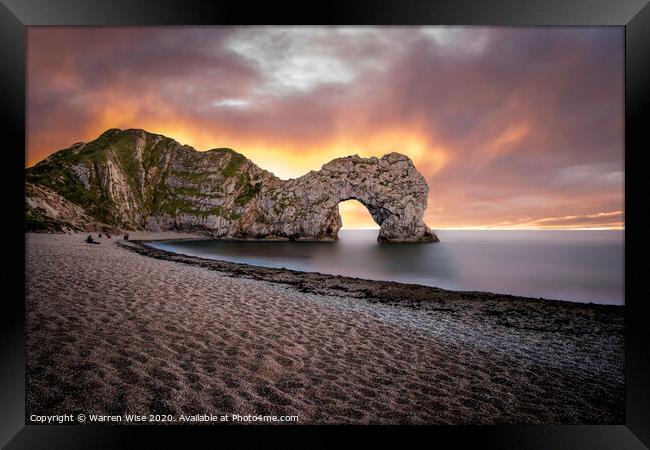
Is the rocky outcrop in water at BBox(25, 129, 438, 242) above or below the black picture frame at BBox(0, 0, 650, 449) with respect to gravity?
above

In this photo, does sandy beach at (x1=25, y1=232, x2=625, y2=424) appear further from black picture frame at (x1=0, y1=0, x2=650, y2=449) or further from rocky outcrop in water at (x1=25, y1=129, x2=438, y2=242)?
rocky outcrop in water at (x1=25, y1=129, x2=438, y2=242)

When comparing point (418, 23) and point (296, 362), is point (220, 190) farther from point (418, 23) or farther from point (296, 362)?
point (418, 23)

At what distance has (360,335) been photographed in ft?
19.0

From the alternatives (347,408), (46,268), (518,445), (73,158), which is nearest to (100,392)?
(347,408)

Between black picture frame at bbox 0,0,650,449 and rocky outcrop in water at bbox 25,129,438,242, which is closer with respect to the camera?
black picture frame at bbox 0,0,650,449

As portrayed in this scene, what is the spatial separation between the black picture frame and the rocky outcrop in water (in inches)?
2332

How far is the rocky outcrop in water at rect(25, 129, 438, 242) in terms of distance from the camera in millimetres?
56531

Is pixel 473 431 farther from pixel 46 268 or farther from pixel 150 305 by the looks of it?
pixel 46 268

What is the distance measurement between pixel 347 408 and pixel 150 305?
5.49 meters

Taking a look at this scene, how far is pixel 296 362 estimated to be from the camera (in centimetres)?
413

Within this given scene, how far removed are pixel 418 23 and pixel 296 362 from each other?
16.2ft

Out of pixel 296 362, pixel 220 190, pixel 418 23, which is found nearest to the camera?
pixel 418 23

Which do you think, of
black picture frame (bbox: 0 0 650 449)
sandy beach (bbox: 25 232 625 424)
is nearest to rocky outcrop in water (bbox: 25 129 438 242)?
sandy beach (bbox: 25 232 625 424)

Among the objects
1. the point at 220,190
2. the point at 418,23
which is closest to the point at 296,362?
the point at 418,23
